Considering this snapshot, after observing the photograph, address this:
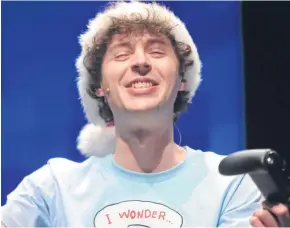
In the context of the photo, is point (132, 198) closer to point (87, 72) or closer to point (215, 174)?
point (215, 174)

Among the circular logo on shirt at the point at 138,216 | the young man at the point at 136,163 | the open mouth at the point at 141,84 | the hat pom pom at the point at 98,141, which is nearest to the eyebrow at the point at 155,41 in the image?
the young man at the point at 136,163

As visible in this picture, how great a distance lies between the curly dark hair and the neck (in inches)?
5.6

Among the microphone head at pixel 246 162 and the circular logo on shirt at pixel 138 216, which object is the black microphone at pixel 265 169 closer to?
the microphone head at pixel 246 162

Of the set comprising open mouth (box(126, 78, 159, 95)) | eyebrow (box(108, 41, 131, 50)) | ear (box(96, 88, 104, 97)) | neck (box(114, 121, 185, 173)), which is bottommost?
neck (box(114, 121, 185, 173))

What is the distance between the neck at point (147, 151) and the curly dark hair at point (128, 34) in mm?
141

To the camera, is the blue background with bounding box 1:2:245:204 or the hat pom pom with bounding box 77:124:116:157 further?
the blue background with bounding box 1:2:245:204

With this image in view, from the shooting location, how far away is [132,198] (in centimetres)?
108

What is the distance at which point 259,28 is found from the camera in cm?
159

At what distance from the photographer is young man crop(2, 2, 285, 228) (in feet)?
3.47

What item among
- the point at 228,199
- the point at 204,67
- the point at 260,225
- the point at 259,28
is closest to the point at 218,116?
the point at 204,67

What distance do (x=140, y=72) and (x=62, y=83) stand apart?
1.63ft

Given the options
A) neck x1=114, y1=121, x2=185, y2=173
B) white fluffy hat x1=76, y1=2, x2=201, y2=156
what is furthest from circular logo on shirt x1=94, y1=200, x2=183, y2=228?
white fluffy hat x1=76, y1=2, x2=201, y2=156

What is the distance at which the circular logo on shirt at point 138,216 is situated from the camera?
104cm

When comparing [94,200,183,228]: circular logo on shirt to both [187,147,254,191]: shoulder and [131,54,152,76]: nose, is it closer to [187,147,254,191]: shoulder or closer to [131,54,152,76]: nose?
[187,147,254,191]: shoulder
